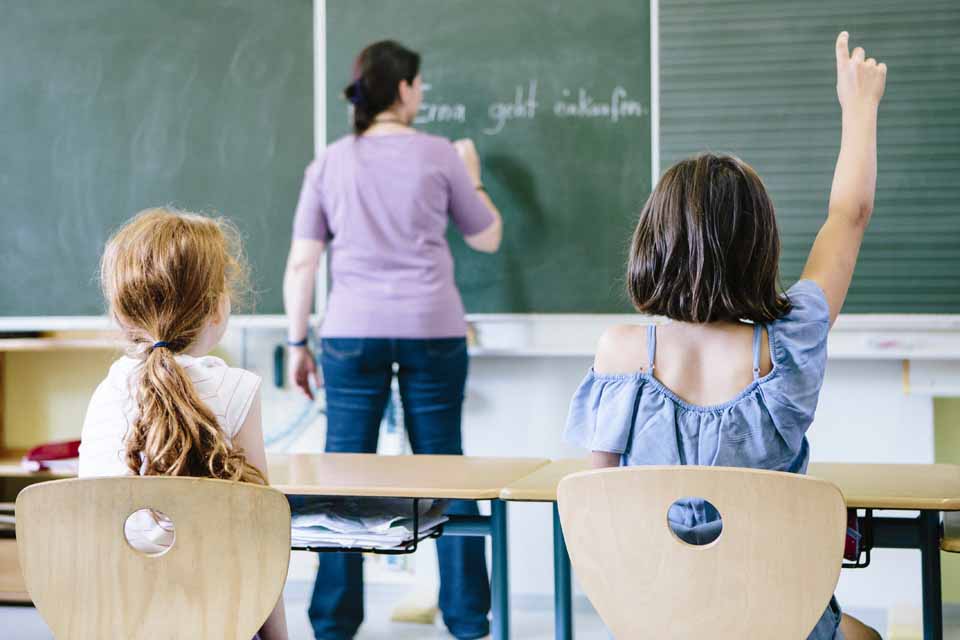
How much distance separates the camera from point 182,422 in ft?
4.99

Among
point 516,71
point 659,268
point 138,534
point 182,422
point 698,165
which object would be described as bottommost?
point 138,534

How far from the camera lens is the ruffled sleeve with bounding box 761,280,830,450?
1492mm

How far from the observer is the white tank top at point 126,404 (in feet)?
5.13

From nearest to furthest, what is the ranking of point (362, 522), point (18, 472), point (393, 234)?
point (362, 522), point (393, 234), point (18, 472)

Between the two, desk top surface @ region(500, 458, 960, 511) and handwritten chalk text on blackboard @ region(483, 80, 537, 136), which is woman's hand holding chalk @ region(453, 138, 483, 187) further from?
desk top surface @ region(500, 458, 960, 511)

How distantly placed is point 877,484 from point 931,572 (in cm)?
19

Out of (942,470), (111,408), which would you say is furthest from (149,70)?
(942,470)

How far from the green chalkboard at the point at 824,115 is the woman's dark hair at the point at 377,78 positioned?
31.4 inches

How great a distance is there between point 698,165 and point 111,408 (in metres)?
0.94

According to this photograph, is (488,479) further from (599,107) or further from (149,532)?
(599,107)

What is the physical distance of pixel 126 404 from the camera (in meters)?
1.57

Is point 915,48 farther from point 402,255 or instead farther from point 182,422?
point 182,422

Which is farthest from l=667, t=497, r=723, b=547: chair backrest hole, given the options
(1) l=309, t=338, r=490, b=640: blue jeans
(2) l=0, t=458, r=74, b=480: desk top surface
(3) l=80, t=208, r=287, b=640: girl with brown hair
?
(2) l=0, t=458, r=74, b=480: desk top surface

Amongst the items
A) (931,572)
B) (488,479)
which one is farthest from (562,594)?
(931,572)
